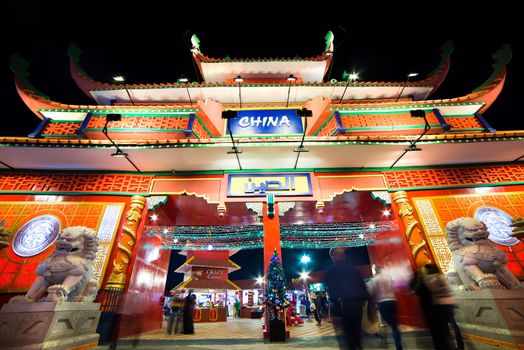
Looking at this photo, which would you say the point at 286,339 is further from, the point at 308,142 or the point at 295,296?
the point at 295,296

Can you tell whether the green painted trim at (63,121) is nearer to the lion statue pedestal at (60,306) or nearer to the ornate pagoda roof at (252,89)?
the ornate pagoda roof at (252,89)

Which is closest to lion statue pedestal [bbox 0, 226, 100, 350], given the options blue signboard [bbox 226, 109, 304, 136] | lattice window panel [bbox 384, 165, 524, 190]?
blue signboard [bbox 226, 109, 304, 136]

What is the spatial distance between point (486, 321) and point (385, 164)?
4.34 meters

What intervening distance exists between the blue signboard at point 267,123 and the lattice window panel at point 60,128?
18.0 feet

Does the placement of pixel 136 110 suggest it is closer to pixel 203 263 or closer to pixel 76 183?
pixel 76 183

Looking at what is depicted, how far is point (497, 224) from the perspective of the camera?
6.39 meters

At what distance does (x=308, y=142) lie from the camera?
6051mm

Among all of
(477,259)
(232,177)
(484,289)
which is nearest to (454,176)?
(477,259)

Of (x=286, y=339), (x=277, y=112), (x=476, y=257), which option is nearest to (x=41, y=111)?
(x=277, y=112)

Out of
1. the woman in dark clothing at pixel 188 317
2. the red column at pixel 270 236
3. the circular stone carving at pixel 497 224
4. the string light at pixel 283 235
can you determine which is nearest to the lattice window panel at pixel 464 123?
the circular stone carving at pixel 497 224

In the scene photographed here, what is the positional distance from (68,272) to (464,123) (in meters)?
12.6

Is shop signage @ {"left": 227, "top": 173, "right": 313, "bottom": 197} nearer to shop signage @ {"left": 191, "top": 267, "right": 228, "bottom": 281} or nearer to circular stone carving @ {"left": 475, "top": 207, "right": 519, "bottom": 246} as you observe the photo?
circular stone carving @ {"left": 475, "top": 207, "right": 519, "bottom": 246}

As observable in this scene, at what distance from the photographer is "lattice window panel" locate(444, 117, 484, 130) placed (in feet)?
26.3

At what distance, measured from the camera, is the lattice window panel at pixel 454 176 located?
7.00 metres
